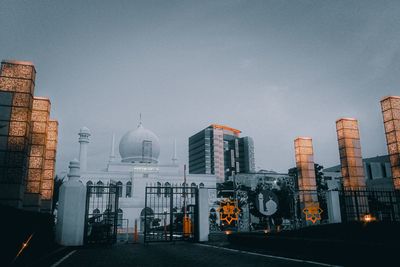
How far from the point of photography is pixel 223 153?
15150 cm

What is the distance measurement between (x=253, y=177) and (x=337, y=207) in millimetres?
71191

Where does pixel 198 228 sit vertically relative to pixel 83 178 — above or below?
below

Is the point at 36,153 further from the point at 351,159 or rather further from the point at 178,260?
the point at 351,159

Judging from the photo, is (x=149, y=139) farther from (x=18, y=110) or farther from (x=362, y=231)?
(x=362, y=231)

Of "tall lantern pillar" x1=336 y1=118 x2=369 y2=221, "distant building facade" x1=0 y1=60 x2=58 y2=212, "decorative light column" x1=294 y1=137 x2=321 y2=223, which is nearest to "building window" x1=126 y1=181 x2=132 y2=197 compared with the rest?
"decorative light column" x1=294 y1=137 x2=321 y2=223

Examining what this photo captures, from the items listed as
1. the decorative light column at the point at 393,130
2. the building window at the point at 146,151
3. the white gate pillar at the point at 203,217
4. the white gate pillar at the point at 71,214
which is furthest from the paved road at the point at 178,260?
the building window at the point at 146,151

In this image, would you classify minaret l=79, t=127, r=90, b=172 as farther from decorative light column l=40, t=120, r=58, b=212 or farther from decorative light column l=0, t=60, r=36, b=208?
decorative light column l=0, t=60, r=36, b=208

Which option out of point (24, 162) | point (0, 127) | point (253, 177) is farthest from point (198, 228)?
point (253, 177)

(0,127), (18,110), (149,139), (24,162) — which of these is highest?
(149,139)

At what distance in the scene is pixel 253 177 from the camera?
301 feet

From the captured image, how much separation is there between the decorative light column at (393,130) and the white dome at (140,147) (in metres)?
47.6

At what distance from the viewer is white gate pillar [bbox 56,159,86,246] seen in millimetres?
14141

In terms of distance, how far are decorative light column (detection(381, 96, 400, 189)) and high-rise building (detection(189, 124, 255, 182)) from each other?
126m

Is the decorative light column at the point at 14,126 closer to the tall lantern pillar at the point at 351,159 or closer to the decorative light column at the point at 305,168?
the decorative light column at the point at 305,168
